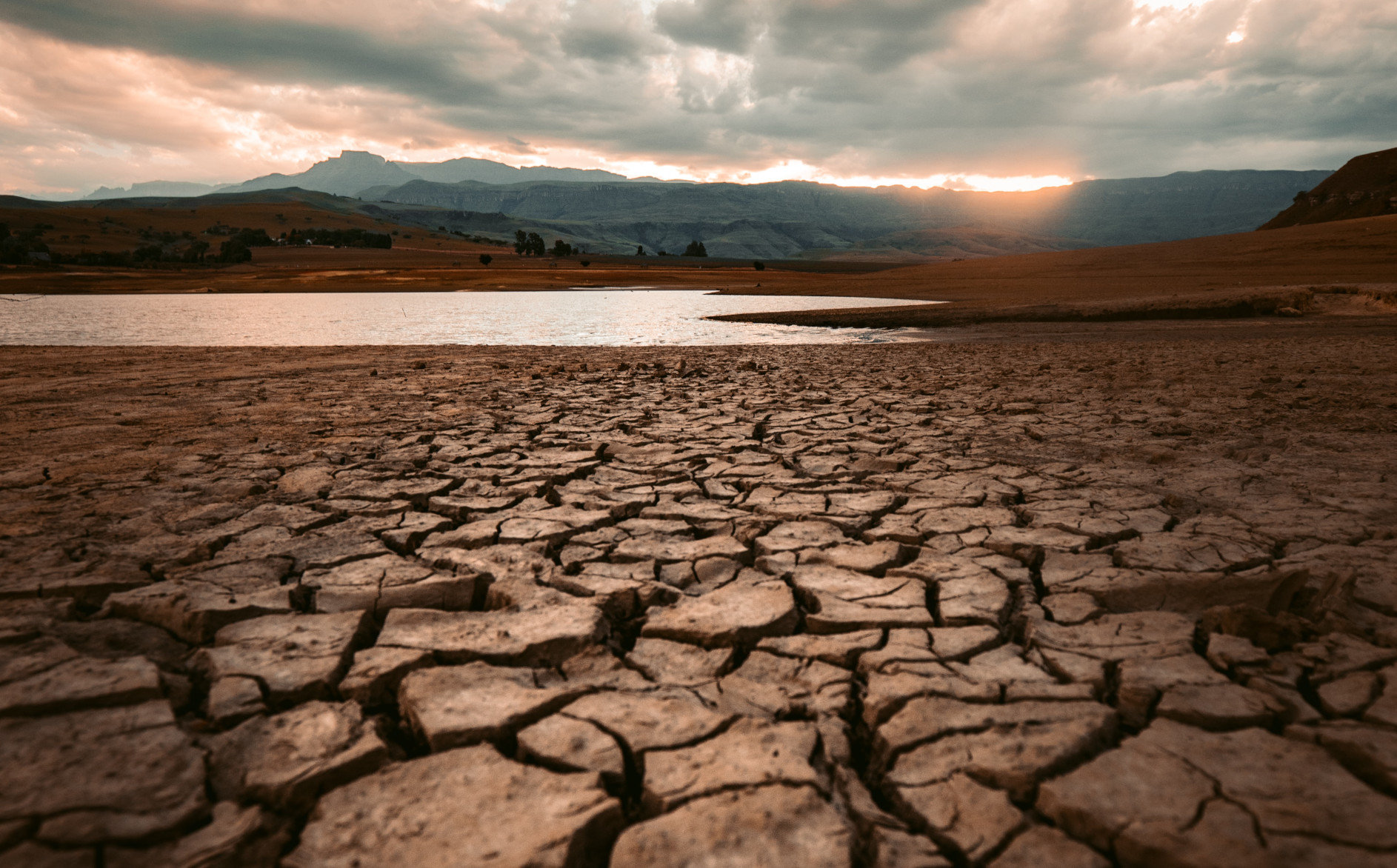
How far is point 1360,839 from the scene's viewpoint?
1.15 meters

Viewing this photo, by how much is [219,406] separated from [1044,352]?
30.1ft

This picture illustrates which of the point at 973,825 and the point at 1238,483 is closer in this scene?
the point at 973,825

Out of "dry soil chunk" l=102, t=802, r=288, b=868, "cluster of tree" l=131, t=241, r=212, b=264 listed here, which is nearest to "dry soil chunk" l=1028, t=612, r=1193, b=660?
"dry soil chunk" l=102, t=802, r=288, b=868

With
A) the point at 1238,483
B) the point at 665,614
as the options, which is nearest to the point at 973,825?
the point at 665,614

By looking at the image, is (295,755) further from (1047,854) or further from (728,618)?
(1047,854)

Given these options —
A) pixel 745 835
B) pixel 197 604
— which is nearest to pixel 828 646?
pixel 745 835

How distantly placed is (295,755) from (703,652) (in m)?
0.96

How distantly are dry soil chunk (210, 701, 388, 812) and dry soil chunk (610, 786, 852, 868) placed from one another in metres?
0.61

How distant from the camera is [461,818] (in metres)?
1.25

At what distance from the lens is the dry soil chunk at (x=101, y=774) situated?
1.19 metres

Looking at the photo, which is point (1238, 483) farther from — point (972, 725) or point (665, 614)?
point (665, 614)

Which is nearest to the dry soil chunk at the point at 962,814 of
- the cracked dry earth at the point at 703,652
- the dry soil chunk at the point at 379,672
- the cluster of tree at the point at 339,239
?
the cracked dry earth at the point at 703,652

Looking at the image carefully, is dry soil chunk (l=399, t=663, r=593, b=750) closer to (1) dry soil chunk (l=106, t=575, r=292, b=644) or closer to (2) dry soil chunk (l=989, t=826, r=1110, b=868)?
(1) dry soil chunk (l=106, t=575, r=292, b=644)

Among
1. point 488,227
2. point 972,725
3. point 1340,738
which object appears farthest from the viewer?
point 488,227
